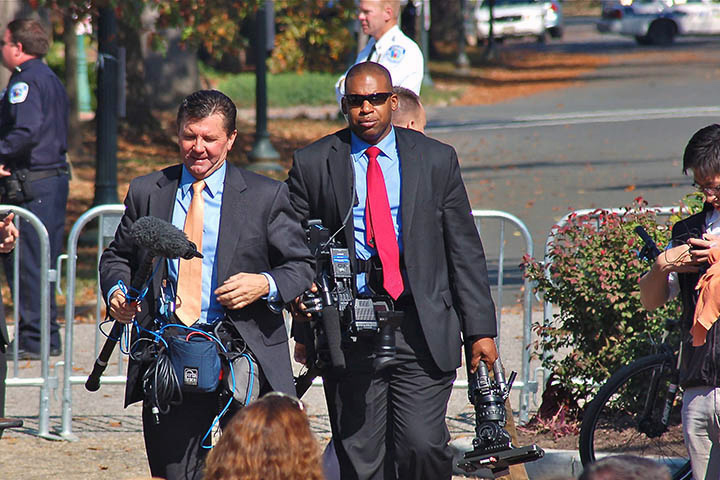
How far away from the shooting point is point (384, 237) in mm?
4559

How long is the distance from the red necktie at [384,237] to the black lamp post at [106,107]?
7.86 m

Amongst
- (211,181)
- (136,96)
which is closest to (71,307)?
(211,181)

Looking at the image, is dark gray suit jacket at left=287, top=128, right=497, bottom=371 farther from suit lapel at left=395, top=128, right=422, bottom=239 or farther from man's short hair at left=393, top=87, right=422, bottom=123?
man's short hair at left=393, top=87, right=422, bottom=123

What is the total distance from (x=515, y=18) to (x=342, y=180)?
153 ft

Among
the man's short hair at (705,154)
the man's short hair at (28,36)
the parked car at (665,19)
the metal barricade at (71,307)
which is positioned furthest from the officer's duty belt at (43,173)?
the parked car at (665,19)

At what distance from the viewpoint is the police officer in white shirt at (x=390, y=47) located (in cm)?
737

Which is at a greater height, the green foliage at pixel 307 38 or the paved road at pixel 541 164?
the green foliage at pixel 307 38

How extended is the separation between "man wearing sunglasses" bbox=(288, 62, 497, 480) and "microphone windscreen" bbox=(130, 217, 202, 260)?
0.79 meters

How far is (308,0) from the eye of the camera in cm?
1888

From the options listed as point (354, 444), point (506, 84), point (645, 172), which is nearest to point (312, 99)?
point (506, 84)

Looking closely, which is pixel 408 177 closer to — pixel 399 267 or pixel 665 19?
pixel 399 267

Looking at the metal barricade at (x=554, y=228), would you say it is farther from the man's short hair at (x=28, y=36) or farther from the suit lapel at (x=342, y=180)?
the man's short hair at (x=28, y=36)

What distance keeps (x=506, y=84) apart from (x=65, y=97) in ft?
91.4

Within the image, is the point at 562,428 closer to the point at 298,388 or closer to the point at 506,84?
the point at 298,388
